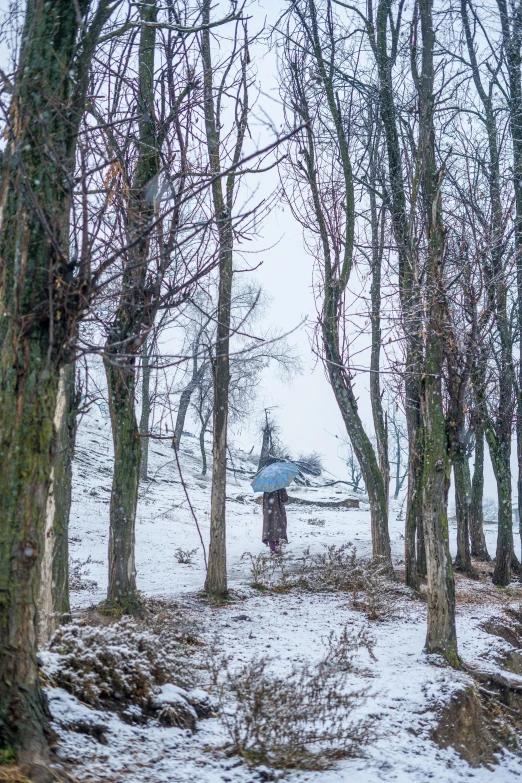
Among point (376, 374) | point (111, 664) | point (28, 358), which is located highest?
point (376, 374)

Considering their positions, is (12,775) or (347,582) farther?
(347,582)

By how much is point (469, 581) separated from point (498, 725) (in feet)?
20.6

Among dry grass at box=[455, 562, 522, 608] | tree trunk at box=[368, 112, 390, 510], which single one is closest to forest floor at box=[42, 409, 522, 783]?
dry grass at box=[455, 562, 522, 608]

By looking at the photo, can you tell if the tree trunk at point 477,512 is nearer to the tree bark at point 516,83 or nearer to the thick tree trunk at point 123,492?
the tree bark at point 516,83

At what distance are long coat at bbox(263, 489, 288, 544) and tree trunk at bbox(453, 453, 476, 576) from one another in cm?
348

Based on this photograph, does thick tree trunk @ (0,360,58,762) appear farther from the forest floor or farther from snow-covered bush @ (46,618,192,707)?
snow-covered bush @ (46,618,192,707)

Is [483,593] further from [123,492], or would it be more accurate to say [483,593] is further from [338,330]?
[123,492]

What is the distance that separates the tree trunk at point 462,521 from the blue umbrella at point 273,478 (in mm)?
3225

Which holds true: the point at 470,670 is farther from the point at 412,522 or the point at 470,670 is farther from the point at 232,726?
the point at 412,522

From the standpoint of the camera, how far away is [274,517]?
12.3 metres

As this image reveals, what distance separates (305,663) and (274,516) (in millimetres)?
6924

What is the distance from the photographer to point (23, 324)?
2.70 m

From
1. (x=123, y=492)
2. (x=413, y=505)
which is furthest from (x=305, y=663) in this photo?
(x=413, y=505)

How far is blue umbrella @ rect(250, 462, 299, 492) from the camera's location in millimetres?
11914
